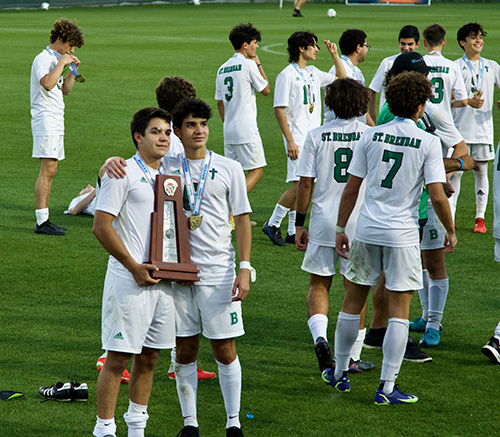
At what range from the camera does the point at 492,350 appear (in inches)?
238

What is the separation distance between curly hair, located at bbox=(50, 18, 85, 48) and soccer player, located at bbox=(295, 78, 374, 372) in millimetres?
4465

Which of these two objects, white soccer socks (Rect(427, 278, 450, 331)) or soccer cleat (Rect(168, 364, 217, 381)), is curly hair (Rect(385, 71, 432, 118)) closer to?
white soccer socks (Rect(427, 278, 450, 331))

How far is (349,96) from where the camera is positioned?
18.3 feet

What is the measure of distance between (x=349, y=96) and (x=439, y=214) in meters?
1.09

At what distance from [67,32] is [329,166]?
4.68 metres

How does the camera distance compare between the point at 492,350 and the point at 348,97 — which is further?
the point at 492,350

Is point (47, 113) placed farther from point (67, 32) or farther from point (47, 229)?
point (47, 229)

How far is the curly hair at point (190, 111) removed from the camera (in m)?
4.73

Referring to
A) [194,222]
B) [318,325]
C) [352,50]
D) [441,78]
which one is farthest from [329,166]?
[352,50]

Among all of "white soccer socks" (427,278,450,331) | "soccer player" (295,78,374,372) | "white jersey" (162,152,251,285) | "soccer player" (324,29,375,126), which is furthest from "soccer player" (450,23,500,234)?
"white jersey" (162,152,251,285)

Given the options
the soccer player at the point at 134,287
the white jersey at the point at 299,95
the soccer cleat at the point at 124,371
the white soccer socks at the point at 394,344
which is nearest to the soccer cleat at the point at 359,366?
the white soccer socks at the point at 394,344

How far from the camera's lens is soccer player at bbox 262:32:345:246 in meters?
9.13

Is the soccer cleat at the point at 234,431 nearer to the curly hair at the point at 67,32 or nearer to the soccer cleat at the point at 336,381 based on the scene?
the soccer cleat at the point at 336,381

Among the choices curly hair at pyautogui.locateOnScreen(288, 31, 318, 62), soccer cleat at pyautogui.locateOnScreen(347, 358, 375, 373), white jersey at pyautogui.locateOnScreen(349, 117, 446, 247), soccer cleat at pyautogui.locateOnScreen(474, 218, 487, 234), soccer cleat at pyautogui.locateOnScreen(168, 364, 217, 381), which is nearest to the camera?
white jersey at pyautogui.locateOnScreen(349, 117, 446, 247)
